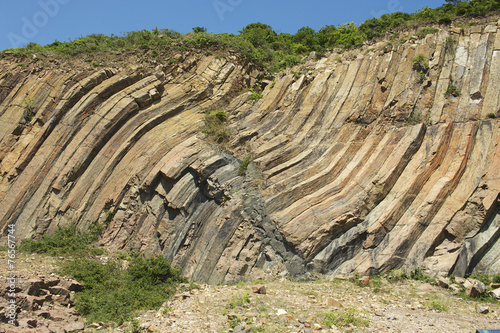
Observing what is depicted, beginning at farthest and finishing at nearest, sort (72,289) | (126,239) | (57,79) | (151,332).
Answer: (57,79)
(126,239)
(72,289)
(151,332)

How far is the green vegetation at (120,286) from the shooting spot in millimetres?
10750

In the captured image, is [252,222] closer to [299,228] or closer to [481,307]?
[299,228]

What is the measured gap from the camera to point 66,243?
14.8 metres

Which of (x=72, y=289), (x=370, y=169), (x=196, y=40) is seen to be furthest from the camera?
(x=196, y=40)

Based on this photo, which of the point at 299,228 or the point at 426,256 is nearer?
the point at 426,256

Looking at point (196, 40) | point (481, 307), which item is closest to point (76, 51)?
point (196, 40)

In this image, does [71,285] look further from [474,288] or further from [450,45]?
[450,45]

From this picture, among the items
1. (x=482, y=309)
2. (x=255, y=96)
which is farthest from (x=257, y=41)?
(x=482, y=309)

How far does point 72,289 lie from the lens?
38.8 ft

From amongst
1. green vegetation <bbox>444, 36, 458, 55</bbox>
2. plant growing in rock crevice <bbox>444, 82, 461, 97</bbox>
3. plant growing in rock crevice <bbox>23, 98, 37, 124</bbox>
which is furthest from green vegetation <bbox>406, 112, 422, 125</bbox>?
plant growing in rock crevice <bbox>23, 98, 37, 124</bbox>

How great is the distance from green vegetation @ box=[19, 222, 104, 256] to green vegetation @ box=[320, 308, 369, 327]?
9.37 metres

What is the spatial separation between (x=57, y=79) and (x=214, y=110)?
7.49m

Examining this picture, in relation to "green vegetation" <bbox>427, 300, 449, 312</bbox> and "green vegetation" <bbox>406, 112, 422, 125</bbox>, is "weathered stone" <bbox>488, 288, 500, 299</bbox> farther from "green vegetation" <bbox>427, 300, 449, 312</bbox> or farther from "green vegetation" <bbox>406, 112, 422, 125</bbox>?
"green vegetation" <bbox>406, 112, 422, 125</bbox>

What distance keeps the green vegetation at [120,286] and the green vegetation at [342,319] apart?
16.3ft
